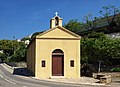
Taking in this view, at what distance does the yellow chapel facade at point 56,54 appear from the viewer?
36281mm

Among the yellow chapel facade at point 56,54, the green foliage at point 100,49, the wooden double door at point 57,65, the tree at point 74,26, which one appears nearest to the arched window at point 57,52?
the yellow chapel facade at point 56,54

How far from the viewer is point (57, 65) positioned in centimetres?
3678

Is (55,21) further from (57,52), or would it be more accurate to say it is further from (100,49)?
(100,49)

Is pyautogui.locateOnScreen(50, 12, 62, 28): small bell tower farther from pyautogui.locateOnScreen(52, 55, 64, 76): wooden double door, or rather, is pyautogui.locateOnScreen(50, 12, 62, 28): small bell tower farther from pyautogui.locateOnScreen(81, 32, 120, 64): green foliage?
pyautogui.locateOnScreen(81, 32, 120, 64): green foliage

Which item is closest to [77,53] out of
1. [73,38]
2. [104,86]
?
[73,38]

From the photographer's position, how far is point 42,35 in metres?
36.5

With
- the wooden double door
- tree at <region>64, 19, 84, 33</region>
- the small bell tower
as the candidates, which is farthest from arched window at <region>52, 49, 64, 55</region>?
tree at <region>64, 19, 84, 33</region>

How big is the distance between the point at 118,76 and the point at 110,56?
524 centimetres

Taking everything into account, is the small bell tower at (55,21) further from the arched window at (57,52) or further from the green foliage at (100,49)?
the green foliage at (100,49)

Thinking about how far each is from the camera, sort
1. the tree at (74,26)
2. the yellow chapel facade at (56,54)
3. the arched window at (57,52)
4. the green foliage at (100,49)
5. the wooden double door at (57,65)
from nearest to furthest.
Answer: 1. the yellow chapel facade at (56,54)
2. the wooden double door at (57,65)
3. the arched window at (57,52)
4. the green foliage at (100,49)
5. the tree at (74,26)

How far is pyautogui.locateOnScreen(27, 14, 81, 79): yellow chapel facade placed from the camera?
3628cm

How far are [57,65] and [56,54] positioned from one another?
1370mm

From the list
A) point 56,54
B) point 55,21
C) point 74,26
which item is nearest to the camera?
point 56,54

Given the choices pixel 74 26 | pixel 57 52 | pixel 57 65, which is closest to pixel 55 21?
pixel 57 52
